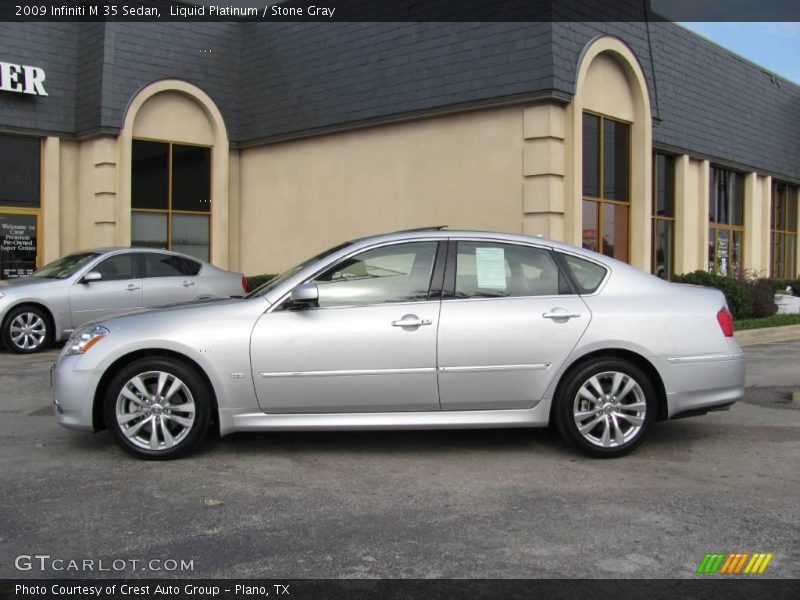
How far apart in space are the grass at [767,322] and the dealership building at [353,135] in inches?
82.8

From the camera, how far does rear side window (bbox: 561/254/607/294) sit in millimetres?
5738

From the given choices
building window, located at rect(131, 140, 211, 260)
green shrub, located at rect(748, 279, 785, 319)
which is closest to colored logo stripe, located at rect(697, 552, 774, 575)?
green shrub, located at rect(748, 279, 785, 319)

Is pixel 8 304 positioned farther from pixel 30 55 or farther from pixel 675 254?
pixel 675 254

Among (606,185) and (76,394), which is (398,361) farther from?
(606,185)

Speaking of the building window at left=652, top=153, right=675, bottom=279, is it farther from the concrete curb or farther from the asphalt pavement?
the asphalt pavement

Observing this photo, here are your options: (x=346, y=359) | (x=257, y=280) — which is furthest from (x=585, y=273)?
(x=257, y=280)

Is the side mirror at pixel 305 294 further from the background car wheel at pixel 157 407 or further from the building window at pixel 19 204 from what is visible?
the building window at pixel 19 204

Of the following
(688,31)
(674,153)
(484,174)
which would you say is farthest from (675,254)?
(484,174)

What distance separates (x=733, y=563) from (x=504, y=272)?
2593 mm

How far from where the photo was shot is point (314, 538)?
403 cm
